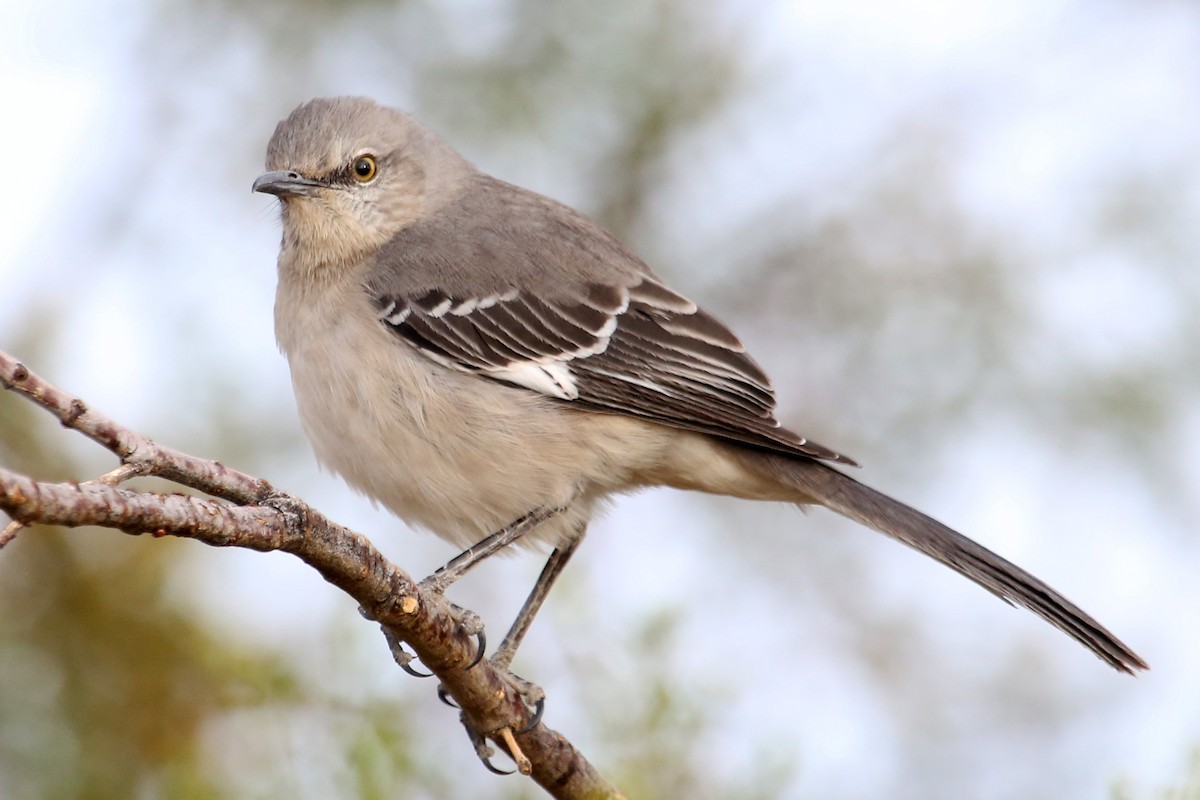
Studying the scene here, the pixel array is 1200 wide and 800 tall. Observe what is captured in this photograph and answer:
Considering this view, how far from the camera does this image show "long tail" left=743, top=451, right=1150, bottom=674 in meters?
3.72

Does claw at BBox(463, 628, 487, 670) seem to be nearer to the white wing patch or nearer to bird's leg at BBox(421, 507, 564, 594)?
bird's leg at BBox(421, 507, 564, 594)

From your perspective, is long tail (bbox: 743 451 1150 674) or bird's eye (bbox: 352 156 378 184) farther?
bird's eye (bbox: 352 156 378 184)

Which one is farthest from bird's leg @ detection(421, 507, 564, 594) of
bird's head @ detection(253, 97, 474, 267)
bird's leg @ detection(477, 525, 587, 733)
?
bird's head @ detection(253, 97, 474, 267)

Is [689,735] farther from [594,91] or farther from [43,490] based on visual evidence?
[594,91]

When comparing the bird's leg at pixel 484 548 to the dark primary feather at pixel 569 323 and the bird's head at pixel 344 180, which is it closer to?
the dark primary feather at pixel 569 323

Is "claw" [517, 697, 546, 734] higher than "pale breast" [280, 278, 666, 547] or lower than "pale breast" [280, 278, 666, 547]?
lower

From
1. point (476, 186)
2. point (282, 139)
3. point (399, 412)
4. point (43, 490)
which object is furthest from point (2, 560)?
point (43, 490)

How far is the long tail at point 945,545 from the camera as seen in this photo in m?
3.72

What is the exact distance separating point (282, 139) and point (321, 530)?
239 cm

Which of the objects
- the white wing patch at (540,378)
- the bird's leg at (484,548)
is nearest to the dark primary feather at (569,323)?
the white wing patch at (540,378)

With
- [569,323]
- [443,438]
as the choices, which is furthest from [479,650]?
[569,323]

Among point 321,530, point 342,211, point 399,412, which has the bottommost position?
point 321,530

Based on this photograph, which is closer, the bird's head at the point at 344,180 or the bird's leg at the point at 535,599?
the bird's leg at the point at 535,599

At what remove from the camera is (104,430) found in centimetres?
214
